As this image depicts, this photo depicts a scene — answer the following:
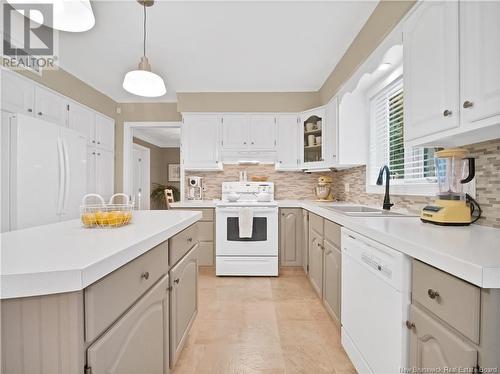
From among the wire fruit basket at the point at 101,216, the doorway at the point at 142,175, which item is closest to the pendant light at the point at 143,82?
the wire fruit basket at the point at 101,216

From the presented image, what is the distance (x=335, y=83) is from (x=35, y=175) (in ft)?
10.8

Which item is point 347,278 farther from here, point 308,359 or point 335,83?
point 335,83

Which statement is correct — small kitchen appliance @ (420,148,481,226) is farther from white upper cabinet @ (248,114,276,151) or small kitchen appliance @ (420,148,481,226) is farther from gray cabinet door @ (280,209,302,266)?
white upper cabinet @ (248,114,276,151)

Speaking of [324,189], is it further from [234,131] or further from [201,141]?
[201,141]

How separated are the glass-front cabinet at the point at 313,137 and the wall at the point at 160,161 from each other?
491cm

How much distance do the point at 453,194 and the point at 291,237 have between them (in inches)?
87.3

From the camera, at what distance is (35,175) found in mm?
2438

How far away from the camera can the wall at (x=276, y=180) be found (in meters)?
4.13

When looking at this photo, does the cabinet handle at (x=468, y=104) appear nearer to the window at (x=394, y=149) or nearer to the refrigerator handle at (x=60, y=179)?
the window at (x=394, y=149)

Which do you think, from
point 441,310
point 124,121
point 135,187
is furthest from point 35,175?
point 135,187

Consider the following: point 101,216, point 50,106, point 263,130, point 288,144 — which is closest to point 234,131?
point 263,130

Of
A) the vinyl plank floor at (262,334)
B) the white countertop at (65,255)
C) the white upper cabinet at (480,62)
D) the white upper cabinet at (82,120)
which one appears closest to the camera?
the white countertop at (65,255)

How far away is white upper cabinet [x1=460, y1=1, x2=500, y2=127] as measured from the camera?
40.4 inches

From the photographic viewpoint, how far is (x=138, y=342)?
40.2 inches
